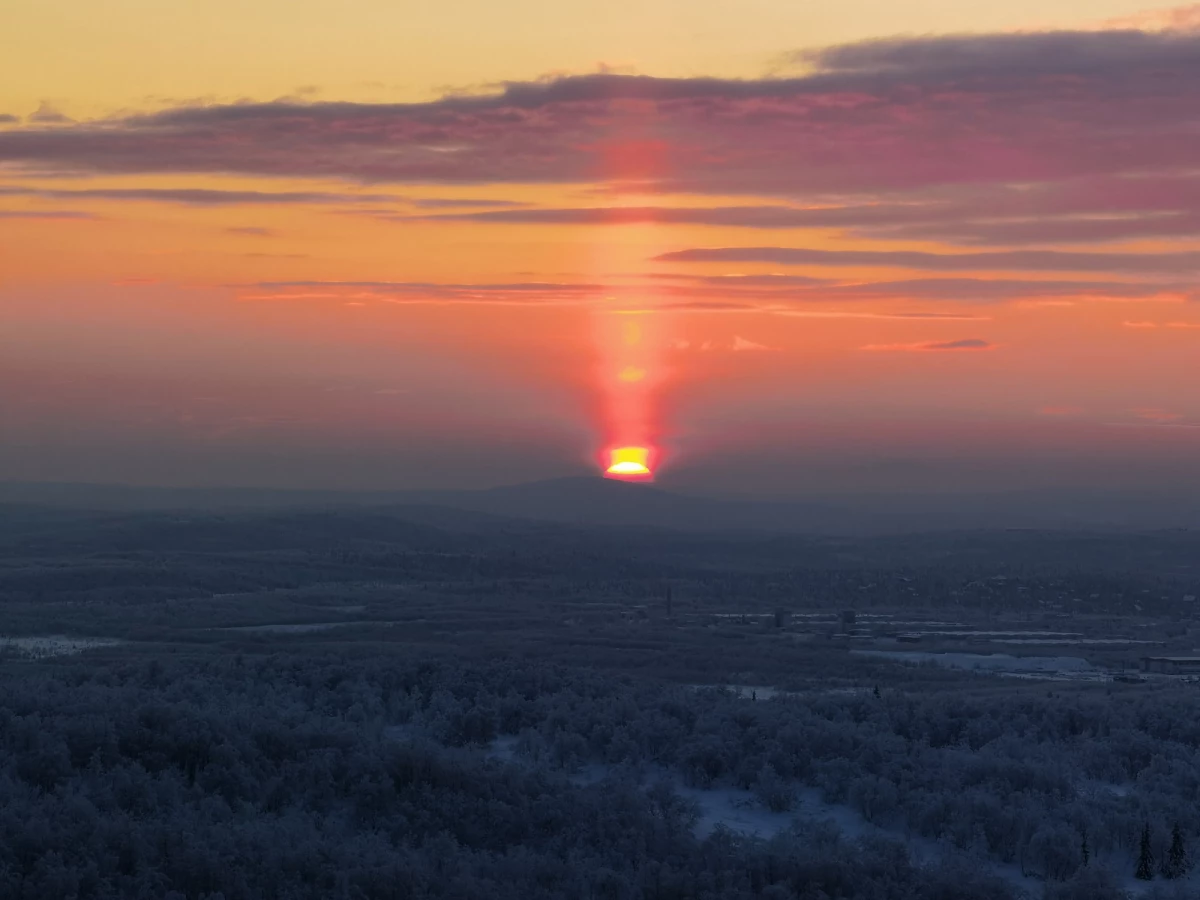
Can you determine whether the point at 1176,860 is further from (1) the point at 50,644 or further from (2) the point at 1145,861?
(1) the point at 50,644

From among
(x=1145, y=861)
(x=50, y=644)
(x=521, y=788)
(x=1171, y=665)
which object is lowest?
(x=1171, y=665)

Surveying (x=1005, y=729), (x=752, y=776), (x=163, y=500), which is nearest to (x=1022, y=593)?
(x=1005, y=729)

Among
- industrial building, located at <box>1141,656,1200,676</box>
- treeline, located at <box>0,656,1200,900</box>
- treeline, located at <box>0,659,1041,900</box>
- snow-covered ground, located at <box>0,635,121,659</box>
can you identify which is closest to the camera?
treeline, located at <box>0,659,1041,900</box>

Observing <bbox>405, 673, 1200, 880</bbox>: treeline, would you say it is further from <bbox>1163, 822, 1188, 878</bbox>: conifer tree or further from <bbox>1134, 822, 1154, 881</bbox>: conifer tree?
<bbox>1134, 822, 1154, 881</bbox>: conifer tree

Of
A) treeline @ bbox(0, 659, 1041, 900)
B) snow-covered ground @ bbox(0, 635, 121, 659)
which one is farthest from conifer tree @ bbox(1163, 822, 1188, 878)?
snow-covered ground @ bbox(0, 635, 121, 659)

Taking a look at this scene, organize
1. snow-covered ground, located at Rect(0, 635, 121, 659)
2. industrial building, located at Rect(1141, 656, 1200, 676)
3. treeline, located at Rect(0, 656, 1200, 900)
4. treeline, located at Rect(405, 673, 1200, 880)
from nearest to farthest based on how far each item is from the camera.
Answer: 1. treeline, located at Rect(0, 656, 1200, 900)
2. treeline, located at Rect(405, 673, 1200, 880)
3. snow-covered ground, located at Rect(0, 635, 121, 659)
4. industrial building, located at Rect(1141, 656, 1200, 676)

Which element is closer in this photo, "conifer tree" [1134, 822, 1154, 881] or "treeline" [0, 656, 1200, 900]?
"treeline" [0, 656, 1200, 900]

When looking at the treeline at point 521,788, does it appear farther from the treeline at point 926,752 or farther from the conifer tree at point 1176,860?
the conifer tree at point 1176,860

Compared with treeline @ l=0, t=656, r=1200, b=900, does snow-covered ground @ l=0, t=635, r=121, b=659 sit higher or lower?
lower

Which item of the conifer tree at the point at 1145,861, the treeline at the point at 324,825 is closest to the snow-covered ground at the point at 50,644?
the treeline at the point at 324,825

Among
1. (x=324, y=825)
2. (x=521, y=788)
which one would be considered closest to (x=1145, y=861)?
(x=521, y=788)

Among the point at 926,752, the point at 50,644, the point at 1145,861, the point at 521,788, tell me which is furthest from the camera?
the point at 50,644
